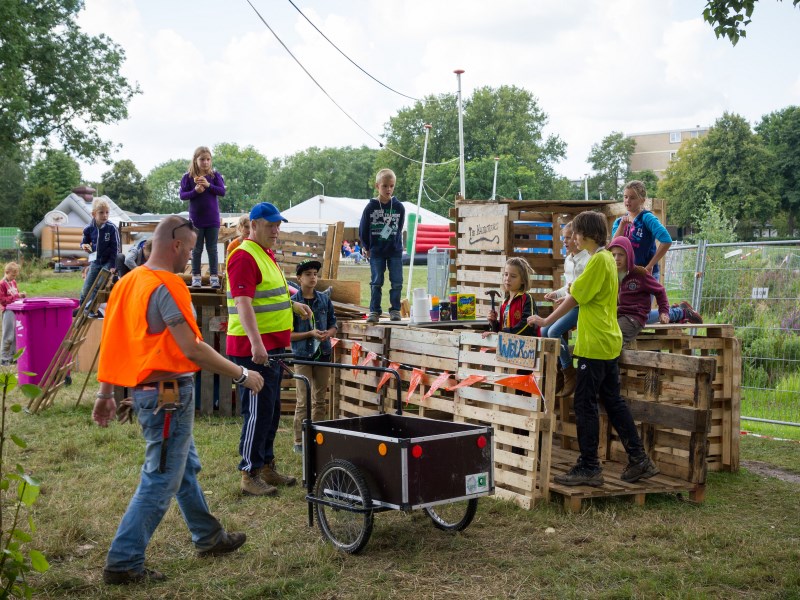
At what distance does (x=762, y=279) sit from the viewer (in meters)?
10.2

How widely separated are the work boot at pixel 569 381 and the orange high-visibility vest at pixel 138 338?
4.12m

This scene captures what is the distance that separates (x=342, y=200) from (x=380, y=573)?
4004cm

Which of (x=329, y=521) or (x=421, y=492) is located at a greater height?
(x=421, y=492)

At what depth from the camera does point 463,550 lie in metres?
5.48

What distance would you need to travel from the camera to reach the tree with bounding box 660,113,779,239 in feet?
214

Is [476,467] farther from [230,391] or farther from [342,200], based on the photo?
[342,200]

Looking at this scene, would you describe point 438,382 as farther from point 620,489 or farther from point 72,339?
point 72,339

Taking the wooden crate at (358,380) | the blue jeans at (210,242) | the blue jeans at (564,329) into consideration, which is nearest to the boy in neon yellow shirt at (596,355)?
the blue jeans at (564,329)

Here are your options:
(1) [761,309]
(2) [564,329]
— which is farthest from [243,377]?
(1) [761,309]

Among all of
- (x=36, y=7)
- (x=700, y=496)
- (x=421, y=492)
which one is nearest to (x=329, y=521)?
(x=421, y=492)

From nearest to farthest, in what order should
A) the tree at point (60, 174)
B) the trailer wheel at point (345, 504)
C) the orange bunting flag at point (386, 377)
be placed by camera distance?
1. the trailer wheel at point (345, 504)
2. the orange bunting flag at point (386, 377)
3. the tree at point (60, 174)

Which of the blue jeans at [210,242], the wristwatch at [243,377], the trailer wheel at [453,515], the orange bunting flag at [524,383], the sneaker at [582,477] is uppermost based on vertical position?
the blue jeans at [210,242]

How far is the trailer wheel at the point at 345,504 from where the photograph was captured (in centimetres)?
529

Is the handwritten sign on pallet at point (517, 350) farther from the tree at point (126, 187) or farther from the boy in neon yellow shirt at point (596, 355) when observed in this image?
the tree at point (126, 187)
